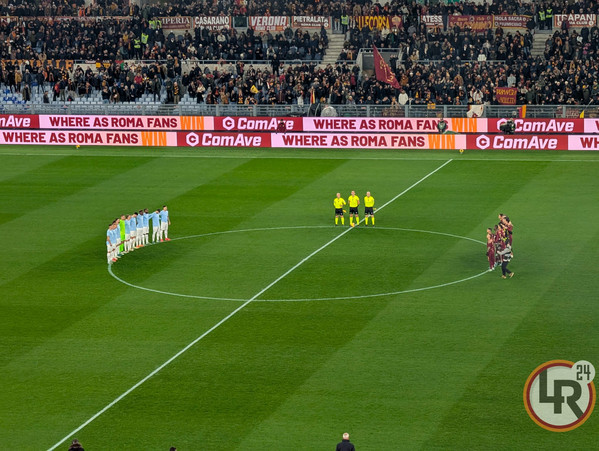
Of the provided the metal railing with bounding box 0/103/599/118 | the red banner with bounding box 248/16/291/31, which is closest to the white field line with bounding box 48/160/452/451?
the metal railing with bounding box 0/103/599/118

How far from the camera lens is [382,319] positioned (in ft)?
100

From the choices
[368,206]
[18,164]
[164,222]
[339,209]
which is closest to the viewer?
[164,222]

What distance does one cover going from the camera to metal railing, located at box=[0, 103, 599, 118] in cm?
5897

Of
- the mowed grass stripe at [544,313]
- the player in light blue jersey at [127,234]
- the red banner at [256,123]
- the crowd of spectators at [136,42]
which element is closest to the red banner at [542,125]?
the mowed grass stripe at [544,313]

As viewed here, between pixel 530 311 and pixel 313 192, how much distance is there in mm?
18548

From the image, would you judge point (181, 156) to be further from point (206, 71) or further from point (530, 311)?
point (530, 311)

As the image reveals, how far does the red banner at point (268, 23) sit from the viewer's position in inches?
2936

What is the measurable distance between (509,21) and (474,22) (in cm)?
215

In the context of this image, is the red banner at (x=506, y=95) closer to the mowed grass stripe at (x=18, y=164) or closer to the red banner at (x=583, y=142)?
the red banner at (x=583, y=142)

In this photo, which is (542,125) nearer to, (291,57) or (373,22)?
(373,22)

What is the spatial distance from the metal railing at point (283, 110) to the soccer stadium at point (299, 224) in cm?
13

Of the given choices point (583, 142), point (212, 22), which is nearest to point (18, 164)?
point (212, 22)

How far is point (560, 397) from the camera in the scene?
2309cm

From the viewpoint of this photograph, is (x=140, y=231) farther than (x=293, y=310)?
Yes
